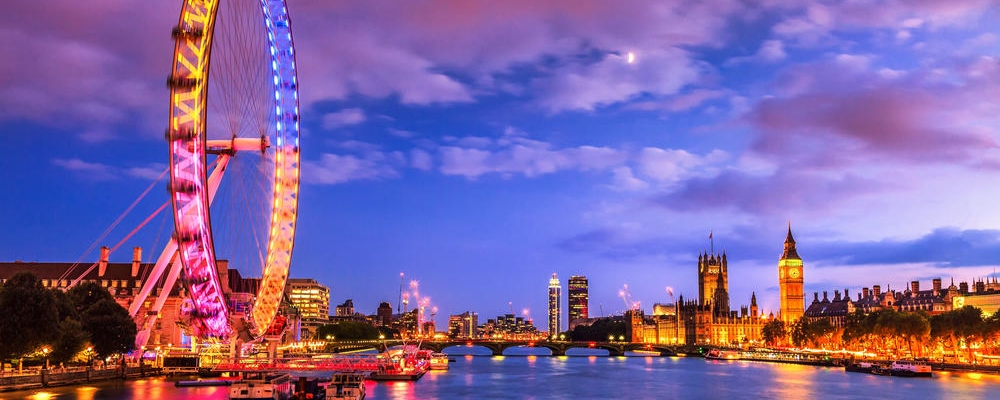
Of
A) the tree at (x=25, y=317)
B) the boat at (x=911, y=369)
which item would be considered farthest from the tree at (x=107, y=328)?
the boat at (x=911, y=369)

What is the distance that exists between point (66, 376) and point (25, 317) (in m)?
11.6

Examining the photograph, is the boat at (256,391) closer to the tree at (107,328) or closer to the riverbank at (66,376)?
the riverbank at (66,376)

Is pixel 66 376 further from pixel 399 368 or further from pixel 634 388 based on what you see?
pixel 634 388

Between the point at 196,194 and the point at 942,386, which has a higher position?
the point at 196,194

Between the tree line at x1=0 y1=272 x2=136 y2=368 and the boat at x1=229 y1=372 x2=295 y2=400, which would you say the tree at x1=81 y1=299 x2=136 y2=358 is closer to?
the tree line at x1=0 y1=272 x2=136 y2=368

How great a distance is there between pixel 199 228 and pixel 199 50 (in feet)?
33.5

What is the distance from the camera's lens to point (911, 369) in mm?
119938

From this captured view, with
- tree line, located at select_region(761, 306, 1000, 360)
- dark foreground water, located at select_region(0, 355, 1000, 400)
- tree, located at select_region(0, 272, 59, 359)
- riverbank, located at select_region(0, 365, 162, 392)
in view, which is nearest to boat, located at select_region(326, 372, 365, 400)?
dark foreground water, located at select_region(0, 355, 1000, 400)

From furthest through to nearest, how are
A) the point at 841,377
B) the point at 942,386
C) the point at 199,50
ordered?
the point at 841,377 < the point at 942,386 < the point at 199,50

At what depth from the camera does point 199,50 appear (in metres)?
51.8

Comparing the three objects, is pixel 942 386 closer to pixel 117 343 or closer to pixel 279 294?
pixel 279 294

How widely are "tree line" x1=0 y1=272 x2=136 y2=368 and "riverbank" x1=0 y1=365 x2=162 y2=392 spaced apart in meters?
1.36

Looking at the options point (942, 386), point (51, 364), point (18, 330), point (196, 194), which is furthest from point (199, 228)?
point (942, 386)

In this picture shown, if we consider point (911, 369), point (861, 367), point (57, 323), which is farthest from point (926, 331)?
point (57, 323)
